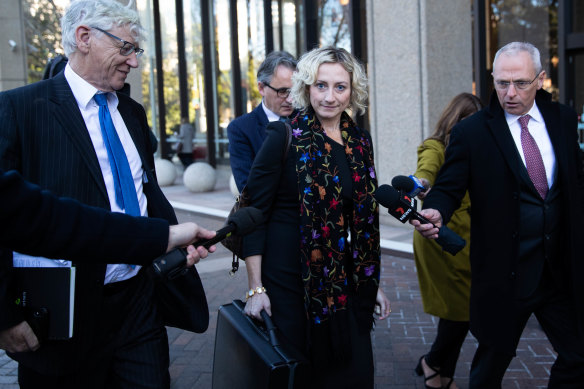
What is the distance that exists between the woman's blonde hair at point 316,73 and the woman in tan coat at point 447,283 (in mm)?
968

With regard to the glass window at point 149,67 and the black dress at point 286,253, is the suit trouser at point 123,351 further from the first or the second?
the glass window at point 149,67

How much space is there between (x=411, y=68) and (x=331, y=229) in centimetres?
665

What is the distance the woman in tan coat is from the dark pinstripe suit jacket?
2.16m

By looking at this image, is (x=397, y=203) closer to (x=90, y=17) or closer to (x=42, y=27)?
(x=90, y=17)

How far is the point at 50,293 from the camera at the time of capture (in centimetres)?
223

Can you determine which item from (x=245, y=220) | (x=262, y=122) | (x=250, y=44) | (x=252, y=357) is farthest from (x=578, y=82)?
(x=250, y=44)

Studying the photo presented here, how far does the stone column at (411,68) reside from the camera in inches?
346

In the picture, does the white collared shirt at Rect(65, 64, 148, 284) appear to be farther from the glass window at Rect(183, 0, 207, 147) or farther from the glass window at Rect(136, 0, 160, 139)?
the glass window at Rect(136, 0, 160, 139)

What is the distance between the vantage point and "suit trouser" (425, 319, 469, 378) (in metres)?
3.94

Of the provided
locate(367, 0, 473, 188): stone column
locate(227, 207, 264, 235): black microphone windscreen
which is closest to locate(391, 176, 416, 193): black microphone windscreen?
locate(227, 207, 264, 235): black microphone windscreen

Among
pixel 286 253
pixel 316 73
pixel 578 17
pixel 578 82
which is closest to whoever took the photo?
pixel 286 253

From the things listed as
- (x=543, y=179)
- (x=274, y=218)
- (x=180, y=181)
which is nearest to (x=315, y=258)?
(x=274, y=218)

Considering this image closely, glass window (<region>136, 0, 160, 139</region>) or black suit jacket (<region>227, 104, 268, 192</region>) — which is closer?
black suit jacket (<region>227, 104, 268, 192</region>)

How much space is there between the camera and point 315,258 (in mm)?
2740
